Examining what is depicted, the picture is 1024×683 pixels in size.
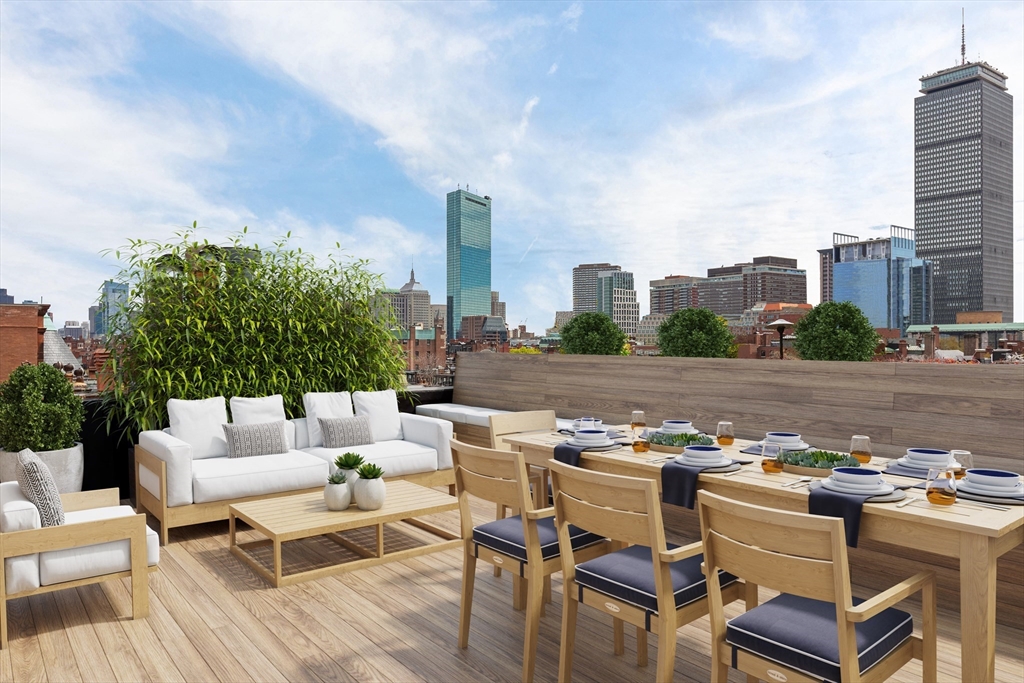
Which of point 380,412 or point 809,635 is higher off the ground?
point 380,412

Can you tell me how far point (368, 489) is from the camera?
13.3ft

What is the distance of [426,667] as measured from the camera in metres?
2.77

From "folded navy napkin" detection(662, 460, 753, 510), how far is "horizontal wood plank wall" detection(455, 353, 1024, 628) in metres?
1.57

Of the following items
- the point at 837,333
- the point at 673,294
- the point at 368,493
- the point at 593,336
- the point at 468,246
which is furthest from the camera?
the point at 468,246

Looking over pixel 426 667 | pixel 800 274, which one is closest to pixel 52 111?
pixel 426 667

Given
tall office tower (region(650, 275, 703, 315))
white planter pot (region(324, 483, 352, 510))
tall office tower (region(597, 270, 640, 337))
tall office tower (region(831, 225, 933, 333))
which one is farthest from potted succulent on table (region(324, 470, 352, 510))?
tall office tower (region(831, 225, 933, 333))

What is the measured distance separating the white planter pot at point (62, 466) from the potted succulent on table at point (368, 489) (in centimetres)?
219

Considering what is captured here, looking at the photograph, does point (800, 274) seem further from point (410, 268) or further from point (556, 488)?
point (556, 488)

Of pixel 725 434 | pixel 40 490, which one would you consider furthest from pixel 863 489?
pixel 40 490

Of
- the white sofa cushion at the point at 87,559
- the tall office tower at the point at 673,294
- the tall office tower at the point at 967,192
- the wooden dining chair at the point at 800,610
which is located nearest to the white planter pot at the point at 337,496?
the white sofa cushion at the point at 87,559

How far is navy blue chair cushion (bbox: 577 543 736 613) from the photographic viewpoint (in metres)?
2.22

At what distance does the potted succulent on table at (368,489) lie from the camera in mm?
4039

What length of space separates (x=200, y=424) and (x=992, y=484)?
185 inches

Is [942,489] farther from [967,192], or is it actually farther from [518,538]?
[967,192]
